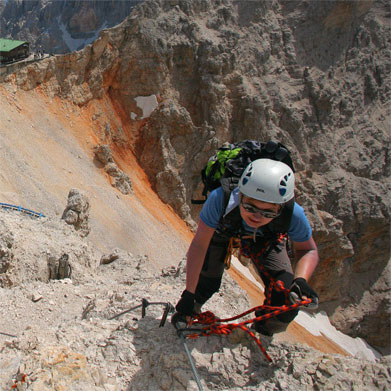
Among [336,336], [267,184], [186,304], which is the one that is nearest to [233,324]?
[186,304]

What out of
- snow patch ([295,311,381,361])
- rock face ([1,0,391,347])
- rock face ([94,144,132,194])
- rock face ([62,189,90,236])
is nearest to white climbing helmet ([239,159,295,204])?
rock face ([62,189,90,236])

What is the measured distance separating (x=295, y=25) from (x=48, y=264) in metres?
26.0

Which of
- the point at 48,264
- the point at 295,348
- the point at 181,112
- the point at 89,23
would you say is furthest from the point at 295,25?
the point at 89,23

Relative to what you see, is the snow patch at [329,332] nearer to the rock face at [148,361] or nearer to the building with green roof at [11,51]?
the building with green roof at [11,51]

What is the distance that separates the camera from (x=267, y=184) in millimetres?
3400

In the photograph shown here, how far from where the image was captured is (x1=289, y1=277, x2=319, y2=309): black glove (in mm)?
3404

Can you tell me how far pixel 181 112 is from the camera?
22188 mm

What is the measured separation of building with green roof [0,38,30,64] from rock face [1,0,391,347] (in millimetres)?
1576

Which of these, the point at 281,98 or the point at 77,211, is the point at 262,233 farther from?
the point at 281,98

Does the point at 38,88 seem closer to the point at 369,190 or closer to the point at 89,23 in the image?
the point at 369,190

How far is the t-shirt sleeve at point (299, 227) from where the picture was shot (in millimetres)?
3656

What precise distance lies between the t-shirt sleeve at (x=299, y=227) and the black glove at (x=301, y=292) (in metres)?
0.46

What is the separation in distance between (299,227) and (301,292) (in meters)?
0.63

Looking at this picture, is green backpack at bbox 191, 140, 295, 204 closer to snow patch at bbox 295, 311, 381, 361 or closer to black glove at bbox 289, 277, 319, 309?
black glove at bbox 289, 277, 319, 309
